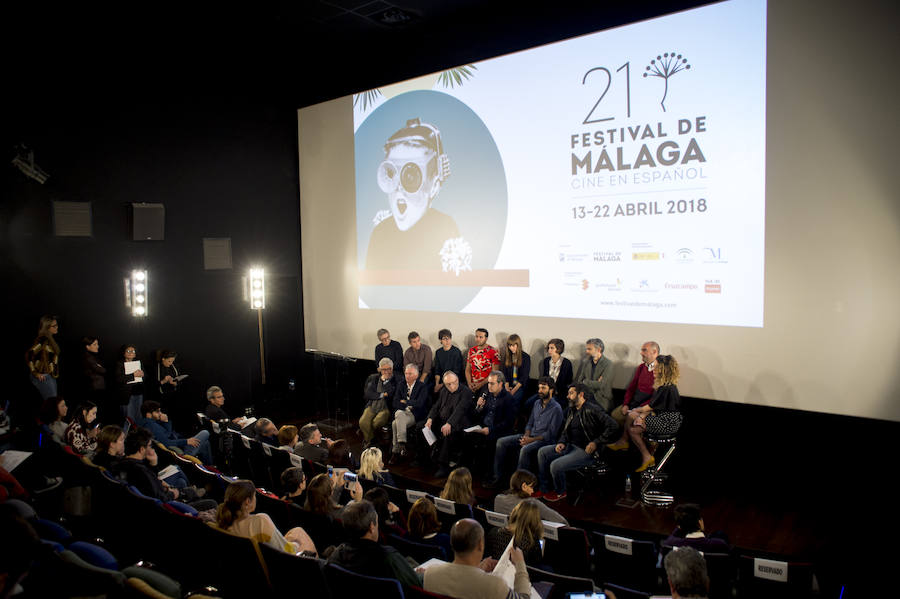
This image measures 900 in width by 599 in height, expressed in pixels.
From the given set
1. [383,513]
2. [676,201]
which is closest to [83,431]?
[383,513]

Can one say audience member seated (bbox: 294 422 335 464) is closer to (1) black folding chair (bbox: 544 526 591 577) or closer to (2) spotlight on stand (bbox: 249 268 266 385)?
(1) black folding chair (bbox: 544 526 591 577)

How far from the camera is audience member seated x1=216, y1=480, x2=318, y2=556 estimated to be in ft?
11.7

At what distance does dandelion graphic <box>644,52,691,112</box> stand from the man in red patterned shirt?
328 cm

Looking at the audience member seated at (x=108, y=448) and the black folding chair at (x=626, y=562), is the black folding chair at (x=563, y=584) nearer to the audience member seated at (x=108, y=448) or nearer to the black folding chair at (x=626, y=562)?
the black folding chair at (x=626, y=562)

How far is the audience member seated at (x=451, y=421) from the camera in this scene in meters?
6.77

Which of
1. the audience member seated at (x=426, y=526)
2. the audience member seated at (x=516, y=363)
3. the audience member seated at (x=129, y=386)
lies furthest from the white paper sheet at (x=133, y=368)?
the audience member seated at (x=426, y=526)

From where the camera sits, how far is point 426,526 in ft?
12.6

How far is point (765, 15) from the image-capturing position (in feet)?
18.8

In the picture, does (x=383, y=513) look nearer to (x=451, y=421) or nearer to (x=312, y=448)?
(x=312, y=448)

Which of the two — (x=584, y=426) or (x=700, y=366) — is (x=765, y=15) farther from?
(x=584, y=426)

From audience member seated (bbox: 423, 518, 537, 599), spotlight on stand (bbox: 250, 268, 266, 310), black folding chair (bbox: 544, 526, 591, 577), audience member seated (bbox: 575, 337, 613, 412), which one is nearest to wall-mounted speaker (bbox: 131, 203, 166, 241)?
spotlight on stand (bbox: 250, 268, 266, 310)

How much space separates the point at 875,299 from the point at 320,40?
7.77 m

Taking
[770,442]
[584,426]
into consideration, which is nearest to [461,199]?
[584,426]

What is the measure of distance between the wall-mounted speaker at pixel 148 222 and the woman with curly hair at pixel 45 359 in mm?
1573
